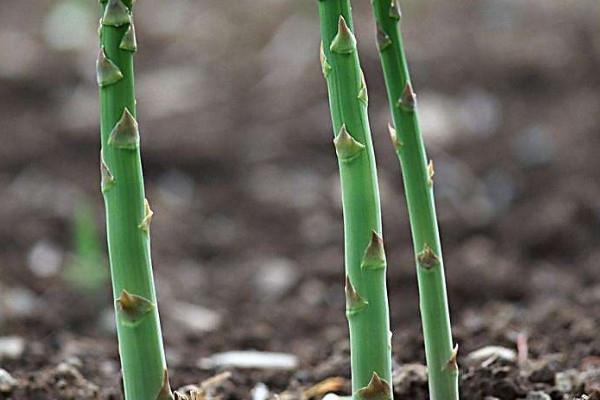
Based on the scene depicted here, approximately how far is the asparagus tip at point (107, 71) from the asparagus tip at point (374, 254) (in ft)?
1.48

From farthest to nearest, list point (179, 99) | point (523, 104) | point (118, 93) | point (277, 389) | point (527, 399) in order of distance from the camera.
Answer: point (179, 99), point (523, 104), point (277, 389), point (527, 399), point (118, 93)

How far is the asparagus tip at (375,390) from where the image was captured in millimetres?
1613

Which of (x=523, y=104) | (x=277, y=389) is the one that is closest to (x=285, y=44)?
(x=523, y=104)

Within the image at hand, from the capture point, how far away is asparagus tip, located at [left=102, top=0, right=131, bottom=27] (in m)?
1.49

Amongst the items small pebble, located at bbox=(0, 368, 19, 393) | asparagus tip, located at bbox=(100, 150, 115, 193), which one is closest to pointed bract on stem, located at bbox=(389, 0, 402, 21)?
asparagus tip, located at bbox=(100, 150, 115, 193)

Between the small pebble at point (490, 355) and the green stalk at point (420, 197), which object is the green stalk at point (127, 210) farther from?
the small pebble at point (490, 355)

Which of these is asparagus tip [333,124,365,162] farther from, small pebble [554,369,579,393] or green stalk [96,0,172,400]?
small pebble [554,369,579,393]

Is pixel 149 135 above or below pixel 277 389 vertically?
above

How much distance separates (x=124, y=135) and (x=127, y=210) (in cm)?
11

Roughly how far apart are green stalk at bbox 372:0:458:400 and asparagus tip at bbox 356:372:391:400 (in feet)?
0.39

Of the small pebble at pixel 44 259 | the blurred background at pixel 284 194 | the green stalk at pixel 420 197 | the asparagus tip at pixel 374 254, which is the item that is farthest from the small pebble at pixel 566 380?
the small pebble at pixel 44 259

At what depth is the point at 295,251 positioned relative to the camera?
3.73 m

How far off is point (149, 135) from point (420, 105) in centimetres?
125

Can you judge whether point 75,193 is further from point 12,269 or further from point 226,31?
point 226,31
